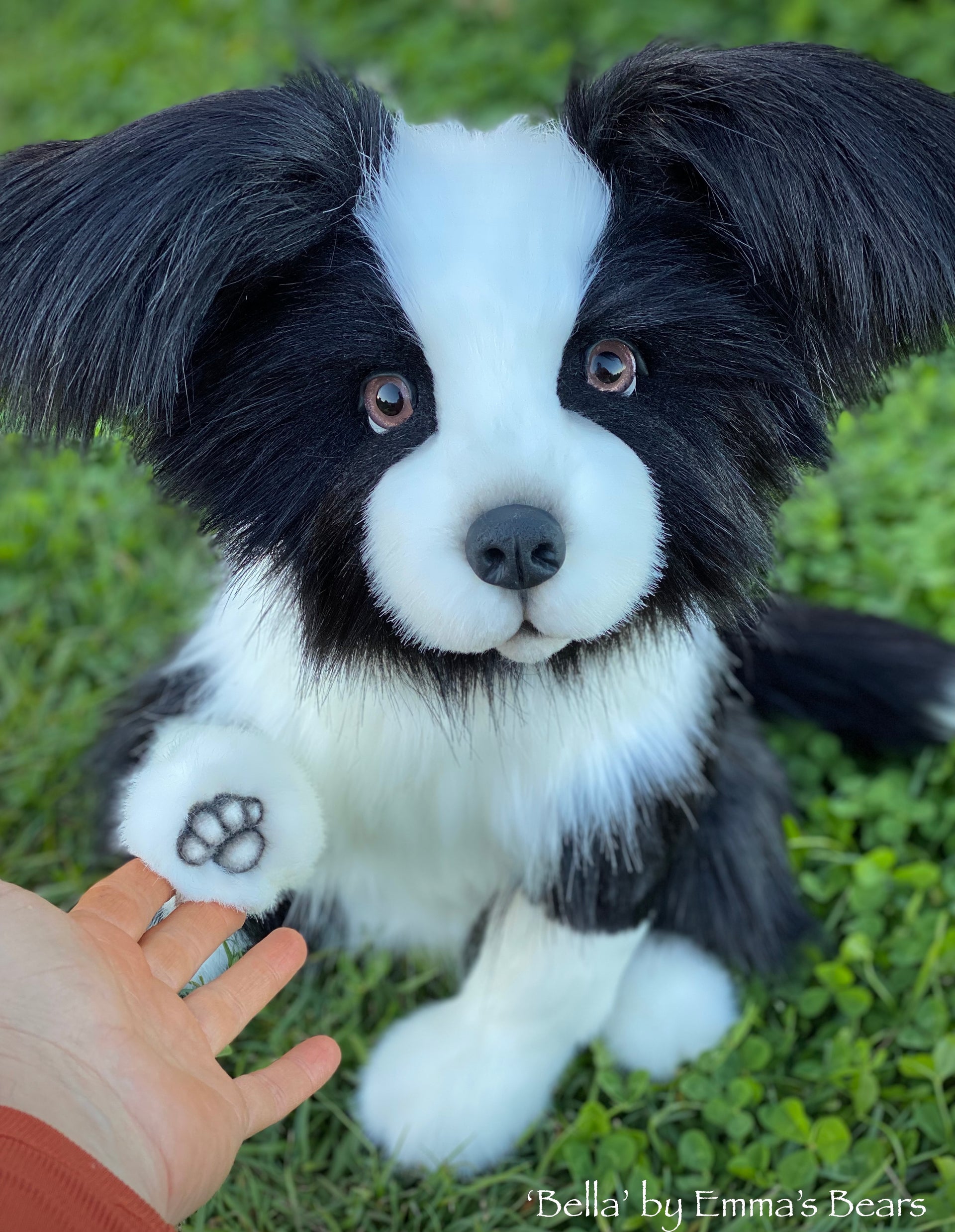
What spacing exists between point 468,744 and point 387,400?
330 millimetres

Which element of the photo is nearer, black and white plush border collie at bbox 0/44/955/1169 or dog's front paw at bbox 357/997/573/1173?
black and white plush border collie at bbox 0/44/955/1169

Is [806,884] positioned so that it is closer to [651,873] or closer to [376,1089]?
[651,873]

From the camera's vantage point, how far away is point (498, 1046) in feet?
4.09

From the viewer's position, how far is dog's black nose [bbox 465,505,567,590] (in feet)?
2.67

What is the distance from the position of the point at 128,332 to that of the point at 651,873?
2.29 ft

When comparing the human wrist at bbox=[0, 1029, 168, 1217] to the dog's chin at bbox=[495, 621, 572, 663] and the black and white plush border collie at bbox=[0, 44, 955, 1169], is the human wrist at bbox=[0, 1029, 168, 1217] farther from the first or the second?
the dog's chin at bbox=[495, 621, 572, 663]

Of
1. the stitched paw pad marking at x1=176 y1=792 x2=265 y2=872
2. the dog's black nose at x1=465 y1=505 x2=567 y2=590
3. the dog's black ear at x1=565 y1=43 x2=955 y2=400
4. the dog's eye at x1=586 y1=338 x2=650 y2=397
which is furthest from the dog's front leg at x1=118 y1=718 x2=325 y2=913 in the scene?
the dog's black ear at x1=565 y1=43 x2=955 y2=400

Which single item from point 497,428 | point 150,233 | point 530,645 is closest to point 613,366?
point 497,428

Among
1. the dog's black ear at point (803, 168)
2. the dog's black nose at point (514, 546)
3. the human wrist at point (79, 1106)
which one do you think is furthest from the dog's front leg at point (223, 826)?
the dog's black ear at point (803, 168)

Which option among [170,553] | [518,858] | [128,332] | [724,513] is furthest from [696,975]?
[170,553]

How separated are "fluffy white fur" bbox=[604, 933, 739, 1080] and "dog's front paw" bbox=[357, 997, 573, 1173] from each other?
0.35 feet

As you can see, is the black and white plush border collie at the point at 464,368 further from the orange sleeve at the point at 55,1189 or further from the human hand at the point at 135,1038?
the orange sleeve at the point at 55,1189

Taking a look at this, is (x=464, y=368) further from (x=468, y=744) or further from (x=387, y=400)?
(x=468, y=744)

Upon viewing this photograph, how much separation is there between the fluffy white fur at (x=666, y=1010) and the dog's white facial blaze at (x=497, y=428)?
628mm
